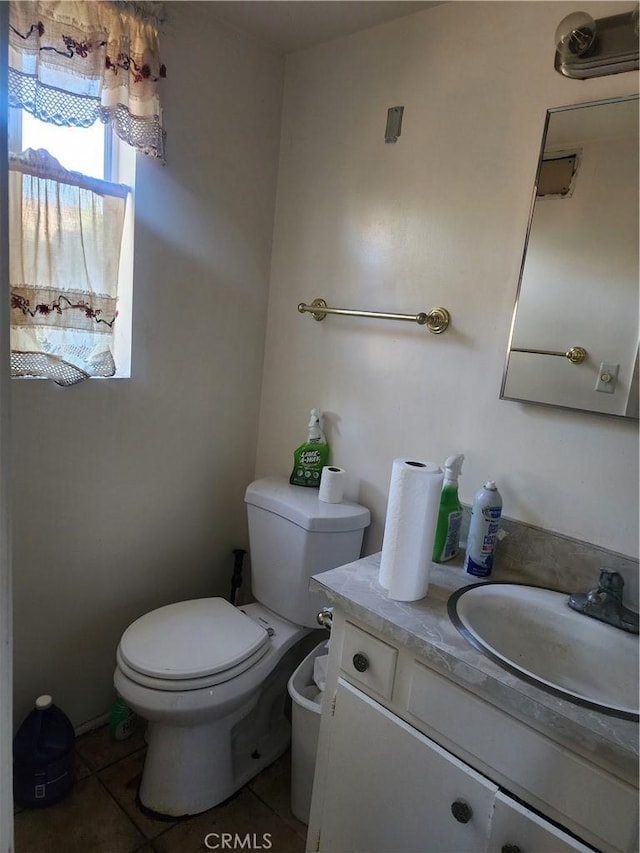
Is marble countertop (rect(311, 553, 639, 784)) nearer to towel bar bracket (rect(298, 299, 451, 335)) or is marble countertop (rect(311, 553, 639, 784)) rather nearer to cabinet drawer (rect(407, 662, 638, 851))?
cabinet drawer (rect(407, 662, 638, 851))

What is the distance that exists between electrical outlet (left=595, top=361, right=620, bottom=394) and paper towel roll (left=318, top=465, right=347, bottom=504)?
775 millimetres

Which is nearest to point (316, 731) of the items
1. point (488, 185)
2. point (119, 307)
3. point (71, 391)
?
point (71, 391)

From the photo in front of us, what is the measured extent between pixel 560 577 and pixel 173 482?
122cm

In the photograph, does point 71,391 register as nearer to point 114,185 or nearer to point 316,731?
point 114,185

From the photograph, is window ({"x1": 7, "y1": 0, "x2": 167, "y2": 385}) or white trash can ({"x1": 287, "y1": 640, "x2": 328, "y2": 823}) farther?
white trash can ({"x1": 287, "y1": 640, "x2": 328, "y2": 823})

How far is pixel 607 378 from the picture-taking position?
1168 mm

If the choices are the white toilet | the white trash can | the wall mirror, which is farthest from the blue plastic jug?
the wall mirror

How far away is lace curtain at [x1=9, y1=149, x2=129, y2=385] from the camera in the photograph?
135 cm

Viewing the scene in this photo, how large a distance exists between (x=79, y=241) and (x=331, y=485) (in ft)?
3.33

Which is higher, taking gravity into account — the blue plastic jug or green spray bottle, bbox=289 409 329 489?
green spray bottle, bbox=289 409 329 489

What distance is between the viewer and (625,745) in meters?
0.77

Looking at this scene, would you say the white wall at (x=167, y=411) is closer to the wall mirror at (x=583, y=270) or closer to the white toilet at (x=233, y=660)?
the white toilet at (x=233, y=660)

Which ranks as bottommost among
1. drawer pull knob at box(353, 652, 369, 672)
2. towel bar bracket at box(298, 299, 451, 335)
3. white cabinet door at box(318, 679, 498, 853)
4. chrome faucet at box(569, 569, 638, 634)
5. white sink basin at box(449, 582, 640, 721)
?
white cabinet door at box(318, 679, 498, 853)

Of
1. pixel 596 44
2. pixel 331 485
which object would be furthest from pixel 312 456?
pixel 596 44
